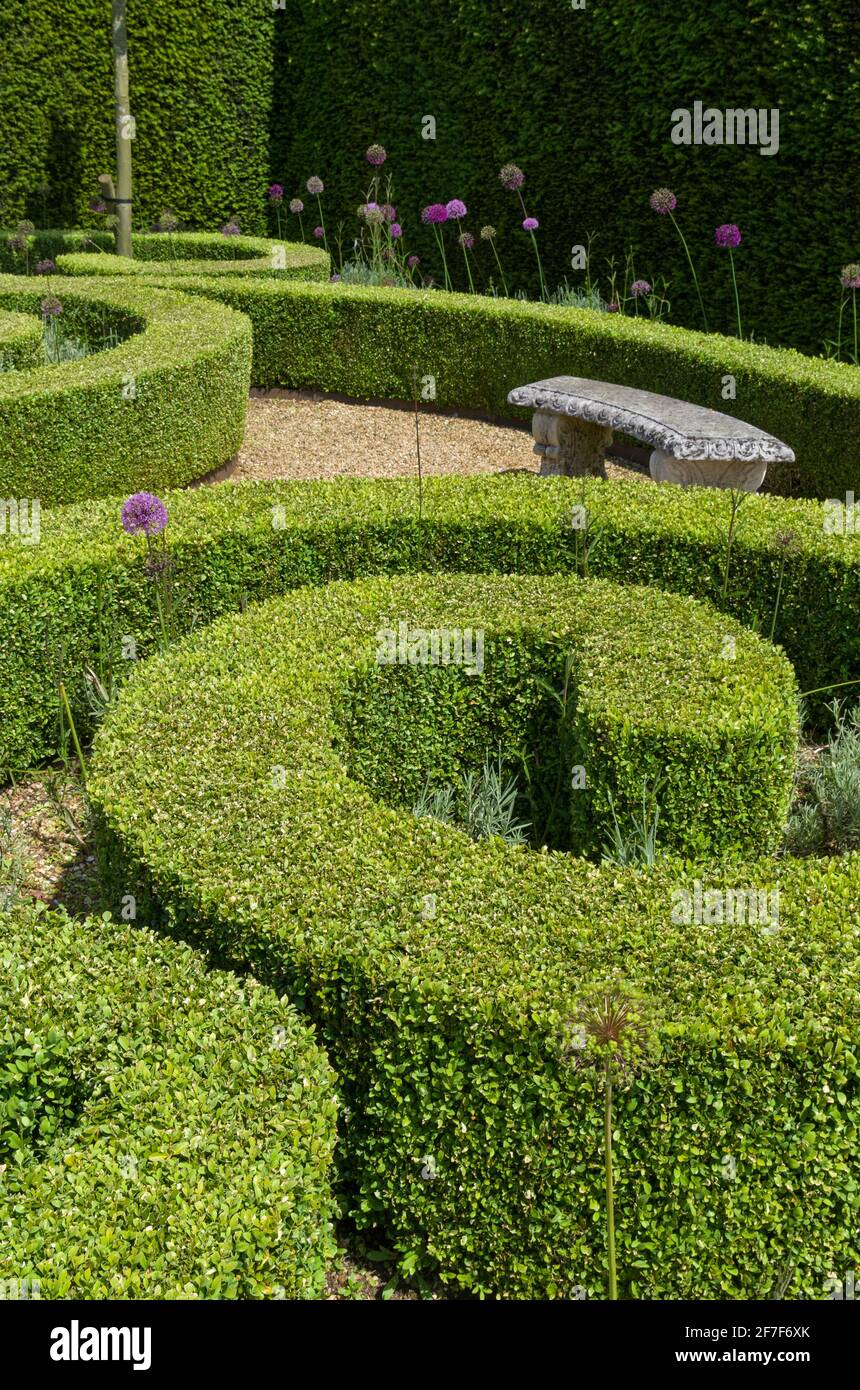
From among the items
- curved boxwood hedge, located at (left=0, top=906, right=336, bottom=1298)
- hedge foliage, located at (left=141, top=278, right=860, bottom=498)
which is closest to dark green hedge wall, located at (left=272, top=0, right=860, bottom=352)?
hedge foliage, located at (left=141, top=278, right=860, bottom=498)

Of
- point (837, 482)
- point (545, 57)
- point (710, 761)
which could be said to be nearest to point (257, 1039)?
point (710, 761)

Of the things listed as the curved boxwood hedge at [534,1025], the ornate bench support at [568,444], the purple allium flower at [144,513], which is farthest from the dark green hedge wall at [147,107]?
the curved boxwood hedge at [534,1025]

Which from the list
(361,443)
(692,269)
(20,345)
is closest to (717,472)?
(361,443)

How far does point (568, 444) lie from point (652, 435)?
1297 mm

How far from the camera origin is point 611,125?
11422 mm

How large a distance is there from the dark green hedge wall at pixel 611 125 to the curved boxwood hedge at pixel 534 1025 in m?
7.92

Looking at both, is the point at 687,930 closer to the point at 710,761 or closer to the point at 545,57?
the point at 710,761

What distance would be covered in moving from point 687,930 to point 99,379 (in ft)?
17.8

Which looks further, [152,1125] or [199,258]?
[199,258]

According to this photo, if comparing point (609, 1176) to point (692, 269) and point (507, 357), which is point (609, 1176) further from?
point (692, 269)

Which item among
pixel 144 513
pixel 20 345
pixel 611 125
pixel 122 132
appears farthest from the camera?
pixel 122 132

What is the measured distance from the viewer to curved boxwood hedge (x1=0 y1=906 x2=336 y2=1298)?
2299 mm

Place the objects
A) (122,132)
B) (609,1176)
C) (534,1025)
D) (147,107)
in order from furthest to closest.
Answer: (147,107)
(122,132)
(534,1025)
(609,1176)

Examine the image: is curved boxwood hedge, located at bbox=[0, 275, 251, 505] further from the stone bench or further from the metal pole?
the metal pole
